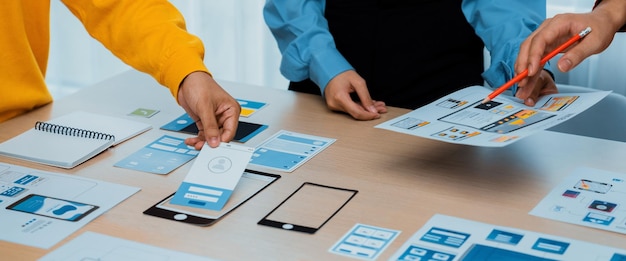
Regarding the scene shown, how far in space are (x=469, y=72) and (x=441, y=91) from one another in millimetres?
89

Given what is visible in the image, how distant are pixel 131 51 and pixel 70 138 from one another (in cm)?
23

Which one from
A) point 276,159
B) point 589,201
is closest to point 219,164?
point 276,159

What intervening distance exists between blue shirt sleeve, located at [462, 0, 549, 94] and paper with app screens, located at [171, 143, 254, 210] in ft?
2.18

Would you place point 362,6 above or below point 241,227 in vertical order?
above

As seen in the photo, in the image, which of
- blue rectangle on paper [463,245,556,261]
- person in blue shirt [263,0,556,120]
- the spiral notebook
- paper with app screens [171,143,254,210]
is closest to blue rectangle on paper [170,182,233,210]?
paper with app screens [171,143,254,210]

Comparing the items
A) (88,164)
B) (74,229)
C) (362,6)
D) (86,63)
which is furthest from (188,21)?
(74,229)

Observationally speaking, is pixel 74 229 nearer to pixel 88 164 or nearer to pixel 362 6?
pixel 88 164

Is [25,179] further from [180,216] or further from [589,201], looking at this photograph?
[589,201]

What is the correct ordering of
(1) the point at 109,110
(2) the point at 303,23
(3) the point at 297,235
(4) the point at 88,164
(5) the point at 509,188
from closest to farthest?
Answer: (3) the point at 297,235 < (5) the point at 509,188 < (4) the point at 88,164 < (1) the point at 109,110 < (2) the point at 303,23

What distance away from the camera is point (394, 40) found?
2.04m

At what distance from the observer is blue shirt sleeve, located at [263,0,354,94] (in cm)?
185

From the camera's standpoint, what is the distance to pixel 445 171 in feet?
4.80

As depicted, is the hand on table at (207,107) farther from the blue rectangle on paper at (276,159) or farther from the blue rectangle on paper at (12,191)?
the blue rectangle on paper at (12,191)

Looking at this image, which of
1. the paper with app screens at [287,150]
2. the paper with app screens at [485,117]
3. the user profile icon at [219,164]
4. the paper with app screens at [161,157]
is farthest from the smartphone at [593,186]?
the paper with app screens at [161,157]
